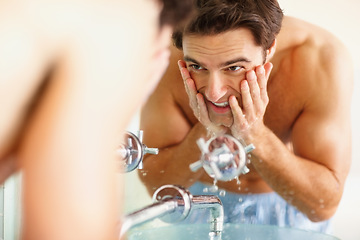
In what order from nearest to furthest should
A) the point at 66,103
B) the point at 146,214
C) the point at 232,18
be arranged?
the point at 66,103 → the point at 146,214 → the point at 232,18

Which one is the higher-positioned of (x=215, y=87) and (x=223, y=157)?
(x=215, y=87)

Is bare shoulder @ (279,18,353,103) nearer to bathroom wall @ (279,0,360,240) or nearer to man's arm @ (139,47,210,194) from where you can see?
bathroom wall @ (279,0,360,240)

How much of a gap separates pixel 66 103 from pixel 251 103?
67 cm

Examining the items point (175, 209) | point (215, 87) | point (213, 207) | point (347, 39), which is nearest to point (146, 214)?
point (175, 209)

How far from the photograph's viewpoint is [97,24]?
0.99 ft

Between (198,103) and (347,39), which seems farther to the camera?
(347,39)

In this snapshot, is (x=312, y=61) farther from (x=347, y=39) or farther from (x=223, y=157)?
(x=223, y=157)

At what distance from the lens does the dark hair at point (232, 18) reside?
910 mm

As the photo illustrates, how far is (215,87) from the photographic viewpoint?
95cm

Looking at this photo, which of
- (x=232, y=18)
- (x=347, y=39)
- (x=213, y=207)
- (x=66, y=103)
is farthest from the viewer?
(x=347, y=39)

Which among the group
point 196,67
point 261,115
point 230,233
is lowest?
point 230,233

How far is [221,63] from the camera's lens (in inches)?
36.9

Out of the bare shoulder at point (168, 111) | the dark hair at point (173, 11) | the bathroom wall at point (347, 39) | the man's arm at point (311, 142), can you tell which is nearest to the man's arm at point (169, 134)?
the bare shoulder at point (168, 111)

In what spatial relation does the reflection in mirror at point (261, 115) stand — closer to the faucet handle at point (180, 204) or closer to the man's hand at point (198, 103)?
the man's hand at point (198, 103)
